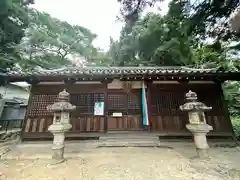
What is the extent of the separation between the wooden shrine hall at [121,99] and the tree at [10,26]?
4.39 meters

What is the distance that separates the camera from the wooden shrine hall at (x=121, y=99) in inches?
240

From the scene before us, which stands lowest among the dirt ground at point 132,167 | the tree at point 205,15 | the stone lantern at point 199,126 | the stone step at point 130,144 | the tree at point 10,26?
the dirt ground at point 132,167

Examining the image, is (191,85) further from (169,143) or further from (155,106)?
(169,143)

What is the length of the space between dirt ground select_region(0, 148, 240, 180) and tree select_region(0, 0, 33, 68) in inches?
295

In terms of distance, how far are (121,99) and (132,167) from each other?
3321 millimetres

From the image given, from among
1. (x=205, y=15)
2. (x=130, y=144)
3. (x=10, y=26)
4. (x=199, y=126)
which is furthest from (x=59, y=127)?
(x=10, y=26)

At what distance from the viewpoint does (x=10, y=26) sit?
28.9 ft

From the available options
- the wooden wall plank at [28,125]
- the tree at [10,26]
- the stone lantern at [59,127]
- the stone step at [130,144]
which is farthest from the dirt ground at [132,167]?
the tree at [10,26]

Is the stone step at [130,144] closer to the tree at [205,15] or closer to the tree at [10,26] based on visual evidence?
the tree at [205,15]

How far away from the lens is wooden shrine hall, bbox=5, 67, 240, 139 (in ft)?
20.0

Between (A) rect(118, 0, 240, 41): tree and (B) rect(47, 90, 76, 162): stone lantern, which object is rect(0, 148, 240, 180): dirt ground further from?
(A) rect(118, 0, 240, 41): tree

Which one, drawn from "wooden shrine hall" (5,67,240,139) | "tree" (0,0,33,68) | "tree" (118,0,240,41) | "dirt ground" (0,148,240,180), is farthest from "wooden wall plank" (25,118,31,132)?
"tree" (118,0,240,41)

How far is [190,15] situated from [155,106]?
12.8 ft

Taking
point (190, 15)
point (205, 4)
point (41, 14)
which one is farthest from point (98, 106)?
point (41, 14)
